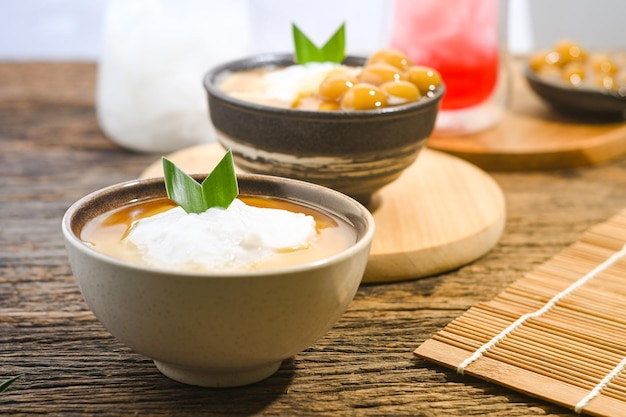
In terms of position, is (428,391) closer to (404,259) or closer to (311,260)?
(311,260)

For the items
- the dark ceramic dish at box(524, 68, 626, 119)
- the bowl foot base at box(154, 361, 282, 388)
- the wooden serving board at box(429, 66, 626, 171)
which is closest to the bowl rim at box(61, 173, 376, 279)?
the bowl foot base at box(154, 361, 282, 388)

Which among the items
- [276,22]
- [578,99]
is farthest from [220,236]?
[276,22]

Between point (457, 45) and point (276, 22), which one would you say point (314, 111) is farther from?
point (276, 22)

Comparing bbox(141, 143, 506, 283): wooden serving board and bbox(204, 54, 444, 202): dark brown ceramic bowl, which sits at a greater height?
bbox(204, 54, 444, 202): dark brown ceramic bowl

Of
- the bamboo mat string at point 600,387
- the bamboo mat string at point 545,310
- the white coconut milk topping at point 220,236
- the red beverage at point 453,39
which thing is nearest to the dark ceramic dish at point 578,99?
the red beverage at point 453,39

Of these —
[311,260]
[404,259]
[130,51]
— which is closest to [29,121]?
[130,51]

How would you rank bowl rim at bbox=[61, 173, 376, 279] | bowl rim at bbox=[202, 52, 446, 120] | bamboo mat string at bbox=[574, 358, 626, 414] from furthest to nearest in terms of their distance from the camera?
bowl rim at bbox=[202, 52, 446, 120]
bamboo mat string at bbox=[574, 358, 626, 414]
bowl rim at bbox=[61, 173, 376, 279]

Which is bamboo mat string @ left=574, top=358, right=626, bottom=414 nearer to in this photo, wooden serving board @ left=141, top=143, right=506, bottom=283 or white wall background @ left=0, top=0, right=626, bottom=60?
wooden serving board @ left=141, top=143, right=506, bottom=283
